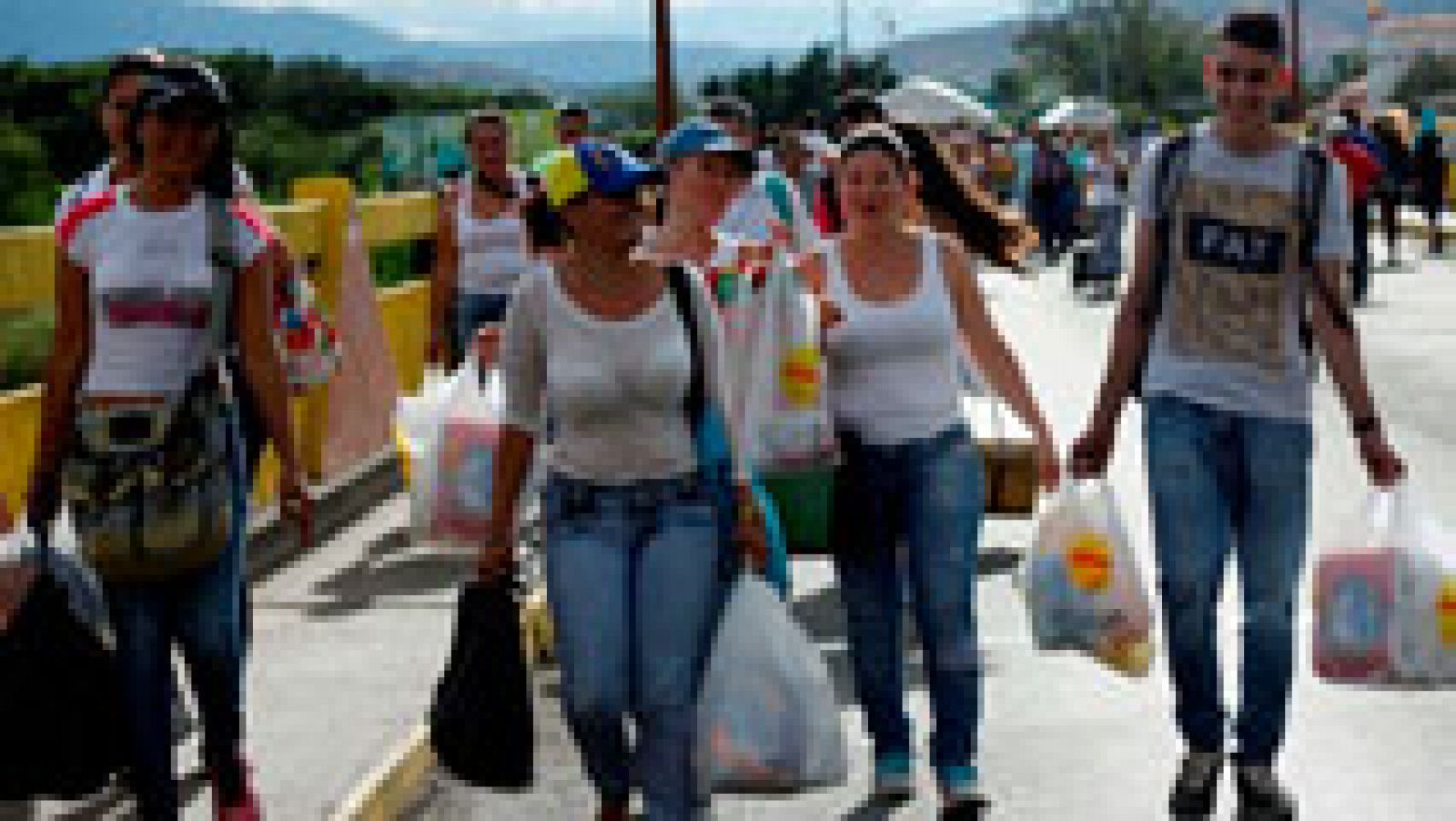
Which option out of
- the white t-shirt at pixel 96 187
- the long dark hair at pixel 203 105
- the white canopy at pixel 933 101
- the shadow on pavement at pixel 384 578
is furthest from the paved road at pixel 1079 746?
the white canopy at pixel 933 101

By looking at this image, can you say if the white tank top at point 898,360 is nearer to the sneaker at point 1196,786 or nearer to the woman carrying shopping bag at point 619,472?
the sneaker at point 1196,786

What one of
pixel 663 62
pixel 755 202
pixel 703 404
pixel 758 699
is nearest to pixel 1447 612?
pixel 758 699

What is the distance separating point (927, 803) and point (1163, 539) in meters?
0.97

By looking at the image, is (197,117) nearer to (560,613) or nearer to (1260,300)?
(560,613)

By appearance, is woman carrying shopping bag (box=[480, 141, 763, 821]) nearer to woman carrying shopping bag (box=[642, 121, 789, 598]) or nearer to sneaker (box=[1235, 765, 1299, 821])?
woman carrying shopping bag (box=[642, 121, 789, 598])

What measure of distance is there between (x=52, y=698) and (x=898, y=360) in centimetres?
213

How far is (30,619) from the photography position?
595 centimetres

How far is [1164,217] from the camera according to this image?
6754 millimetres

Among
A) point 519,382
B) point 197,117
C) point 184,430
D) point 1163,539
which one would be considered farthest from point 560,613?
point 1163,539

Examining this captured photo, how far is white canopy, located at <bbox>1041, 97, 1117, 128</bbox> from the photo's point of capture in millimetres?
40406

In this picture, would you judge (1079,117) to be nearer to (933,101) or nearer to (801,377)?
(933,101)

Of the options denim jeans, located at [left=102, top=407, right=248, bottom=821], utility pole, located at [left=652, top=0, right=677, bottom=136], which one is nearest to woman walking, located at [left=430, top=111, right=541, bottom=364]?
denim jeans, located at [left=102, top=407, right=248, bottom=821]

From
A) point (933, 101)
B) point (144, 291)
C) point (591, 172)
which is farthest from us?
point (933, 101)

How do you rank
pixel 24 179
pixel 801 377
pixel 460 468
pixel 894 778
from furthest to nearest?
pixel 24 179 → pixel 460 468 → pixel 894 778 → pixel 801 377
